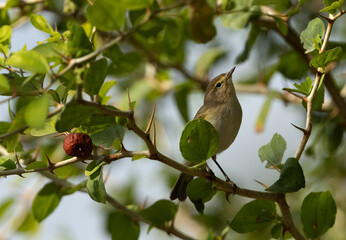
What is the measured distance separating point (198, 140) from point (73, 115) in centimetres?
66

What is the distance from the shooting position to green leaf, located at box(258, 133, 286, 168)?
286 centimetres

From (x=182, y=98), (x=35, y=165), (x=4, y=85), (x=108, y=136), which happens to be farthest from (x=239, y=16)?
(x=4, y=85)

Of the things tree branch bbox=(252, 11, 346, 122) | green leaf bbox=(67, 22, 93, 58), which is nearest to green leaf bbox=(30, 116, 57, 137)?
green leaf bbox=(67, 22, 93, 58)

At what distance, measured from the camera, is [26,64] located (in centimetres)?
205

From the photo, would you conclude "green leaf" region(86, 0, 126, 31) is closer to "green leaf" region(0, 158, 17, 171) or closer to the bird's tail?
"green leaf" region(0, 158, 17, 171)

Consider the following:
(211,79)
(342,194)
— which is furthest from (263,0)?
(342,194)

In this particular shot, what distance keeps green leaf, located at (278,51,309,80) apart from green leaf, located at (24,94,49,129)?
9.13 ft

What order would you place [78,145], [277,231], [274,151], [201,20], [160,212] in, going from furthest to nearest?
[201,20], [160,212], [277,231], [274,151], [78,145]

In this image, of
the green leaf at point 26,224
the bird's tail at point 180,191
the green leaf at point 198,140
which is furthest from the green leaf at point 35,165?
the green leaf at point 26,224

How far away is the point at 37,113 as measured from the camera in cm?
194

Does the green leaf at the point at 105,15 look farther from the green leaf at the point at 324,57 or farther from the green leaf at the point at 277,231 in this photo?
the green leaf at the point at 277,231

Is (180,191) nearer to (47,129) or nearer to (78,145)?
(47,129)

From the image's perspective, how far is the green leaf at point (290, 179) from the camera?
2584mm

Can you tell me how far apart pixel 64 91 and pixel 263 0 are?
4.83 ft
